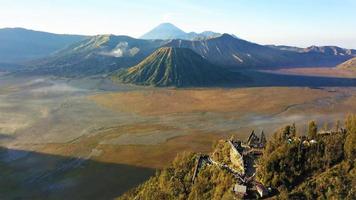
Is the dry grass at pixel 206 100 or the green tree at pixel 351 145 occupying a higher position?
the green tree at pixel 351 145

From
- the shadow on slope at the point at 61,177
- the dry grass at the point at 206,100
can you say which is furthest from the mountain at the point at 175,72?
the shadow on slope at the point at 61,177

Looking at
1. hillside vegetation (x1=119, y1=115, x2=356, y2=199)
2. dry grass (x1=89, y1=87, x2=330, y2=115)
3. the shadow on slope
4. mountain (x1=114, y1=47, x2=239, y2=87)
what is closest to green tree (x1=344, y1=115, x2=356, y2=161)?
hillside vegetation (x1=119, y1=115, x2=356, y2=199)

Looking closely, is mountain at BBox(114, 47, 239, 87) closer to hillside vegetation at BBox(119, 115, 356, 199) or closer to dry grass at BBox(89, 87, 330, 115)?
dry grass at BBox(89, 87, 330, 115)

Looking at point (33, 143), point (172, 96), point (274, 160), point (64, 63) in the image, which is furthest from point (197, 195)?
point (64, 63)

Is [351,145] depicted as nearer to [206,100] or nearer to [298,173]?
[298,173]

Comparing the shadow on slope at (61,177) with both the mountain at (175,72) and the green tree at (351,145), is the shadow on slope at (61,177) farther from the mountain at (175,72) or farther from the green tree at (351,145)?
the mountain at (175,72)

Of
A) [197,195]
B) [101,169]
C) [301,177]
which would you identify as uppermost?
[301,177]

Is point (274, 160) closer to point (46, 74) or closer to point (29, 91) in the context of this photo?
point (29, 91)

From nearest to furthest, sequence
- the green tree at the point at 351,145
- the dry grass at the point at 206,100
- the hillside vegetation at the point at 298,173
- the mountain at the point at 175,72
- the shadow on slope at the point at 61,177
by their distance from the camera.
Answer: the hillside vegetation at the point at 298,173
the green tree at the point at 351,145
the shadow on slope at the point at 61,177
the dry grass at the point at 206,100
the mountain at the point at 175,72
